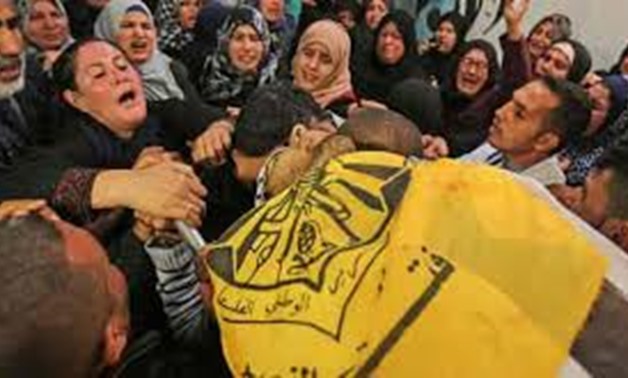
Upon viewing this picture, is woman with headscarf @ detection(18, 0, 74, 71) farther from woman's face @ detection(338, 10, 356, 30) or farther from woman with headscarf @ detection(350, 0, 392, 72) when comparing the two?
woman's face @ detection(338, 10, 356, 30)

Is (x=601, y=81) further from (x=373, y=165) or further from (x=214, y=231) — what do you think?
(x=373, y=165)

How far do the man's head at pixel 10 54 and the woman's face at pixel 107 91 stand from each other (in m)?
0.38

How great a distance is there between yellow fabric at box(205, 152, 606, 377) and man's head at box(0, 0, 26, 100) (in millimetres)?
2257

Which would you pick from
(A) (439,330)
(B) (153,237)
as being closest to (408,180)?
(A) (439,330)

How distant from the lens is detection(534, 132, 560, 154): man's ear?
11.2 ft

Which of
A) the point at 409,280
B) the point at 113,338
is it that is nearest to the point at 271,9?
the point at 113,338

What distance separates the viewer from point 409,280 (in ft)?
3.08

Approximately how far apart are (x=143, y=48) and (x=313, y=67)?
71 centimetres

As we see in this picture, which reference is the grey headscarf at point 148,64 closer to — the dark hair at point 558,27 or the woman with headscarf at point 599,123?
A: the woman with headscarf at point 599,123

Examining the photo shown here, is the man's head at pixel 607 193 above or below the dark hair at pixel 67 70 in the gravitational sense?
above

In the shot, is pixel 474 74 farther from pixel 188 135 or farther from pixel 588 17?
pixel 188 135

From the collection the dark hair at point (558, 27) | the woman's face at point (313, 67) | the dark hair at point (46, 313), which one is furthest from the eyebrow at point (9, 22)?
the dark hair at point (558, 27)

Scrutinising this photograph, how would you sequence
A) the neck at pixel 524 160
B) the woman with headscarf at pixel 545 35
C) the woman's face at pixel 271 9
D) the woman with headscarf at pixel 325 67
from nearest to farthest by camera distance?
the neck at pixel 524 160 < the woman with headscarf at pixel 325 67 < the woman's face at pixel 271 9 < the woman with headscarf at pixel 545 35

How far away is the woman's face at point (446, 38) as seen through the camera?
18.6 feet
